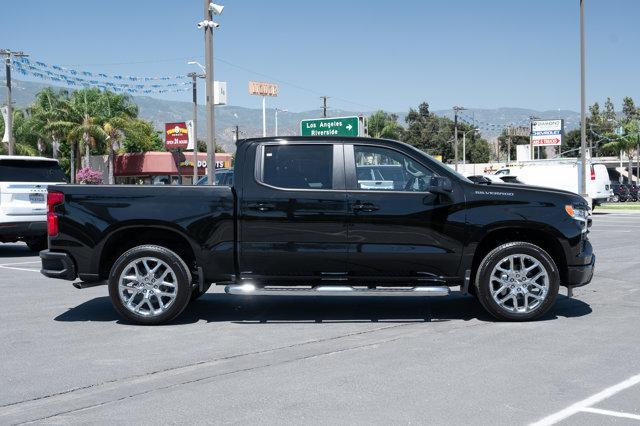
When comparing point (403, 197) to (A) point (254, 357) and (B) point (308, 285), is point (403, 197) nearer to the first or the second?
(B) point (308, 285)

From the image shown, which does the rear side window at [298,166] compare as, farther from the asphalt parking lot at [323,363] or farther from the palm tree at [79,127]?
the palm tree at [79,127]

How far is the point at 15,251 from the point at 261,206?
427 inches

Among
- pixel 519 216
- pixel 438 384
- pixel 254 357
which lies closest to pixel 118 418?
pixel 254 357

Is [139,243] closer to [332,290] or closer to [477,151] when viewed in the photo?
[332,290]

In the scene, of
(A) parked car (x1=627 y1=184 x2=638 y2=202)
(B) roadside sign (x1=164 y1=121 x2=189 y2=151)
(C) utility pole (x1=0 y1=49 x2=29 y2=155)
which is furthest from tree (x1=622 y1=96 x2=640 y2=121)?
(C) utility pole (x1=0 y1=49 x2=29 y2=155)

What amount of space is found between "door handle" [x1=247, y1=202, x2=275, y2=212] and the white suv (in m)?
8.14

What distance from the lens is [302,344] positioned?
688cm

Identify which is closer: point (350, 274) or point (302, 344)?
point (302, 344)

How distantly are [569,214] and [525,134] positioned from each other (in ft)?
411

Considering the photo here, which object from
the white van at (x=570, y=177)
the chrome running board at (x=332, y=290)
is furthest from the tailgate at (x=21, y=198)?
the white van at (x=570, y=177)

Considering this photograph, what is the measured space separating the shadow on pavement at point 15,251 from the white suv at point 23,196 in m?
0.94

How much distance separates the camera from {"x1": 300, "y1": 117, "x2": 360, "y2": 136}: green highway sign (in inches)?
1427

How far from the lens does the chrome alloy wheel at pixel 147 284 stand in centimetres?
770

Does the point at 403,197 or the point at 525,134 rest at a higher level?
the point at 525,134
